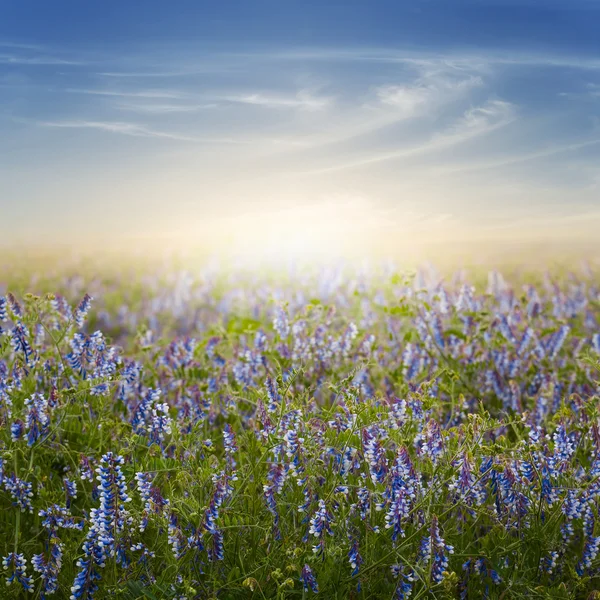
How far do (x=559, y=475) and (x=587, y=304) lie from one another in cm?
463

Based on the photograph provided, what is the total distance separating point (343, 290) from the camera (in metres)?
9.13

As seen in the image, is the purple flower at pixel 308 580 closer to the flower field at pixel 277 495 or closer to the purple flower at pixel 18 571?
the flower field at pixel 277 495

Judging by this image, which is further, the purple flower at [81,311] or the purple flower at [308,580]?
the purple flower at [81,311]

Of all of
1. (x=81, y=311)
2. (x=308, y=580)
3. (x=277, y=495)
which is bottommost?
(x=308, y=580)

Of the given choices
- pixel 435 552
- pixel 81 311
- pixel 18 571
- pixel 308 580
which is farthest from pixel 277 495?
pixel 81 311

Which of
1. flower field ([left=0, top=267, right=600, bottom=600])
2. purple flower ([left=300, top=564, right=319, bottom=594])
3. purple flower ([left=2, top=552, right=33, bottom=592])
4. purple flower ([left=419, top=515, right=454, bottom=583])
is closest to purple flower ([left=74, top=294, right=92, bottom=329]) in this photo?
flower field ([left=0, top=267, right=600, bottom=600])

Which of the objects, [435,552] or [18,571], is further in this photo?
[18,571]

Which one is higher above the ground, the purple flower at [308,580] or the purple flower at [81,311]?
the purple flower at [81,311]

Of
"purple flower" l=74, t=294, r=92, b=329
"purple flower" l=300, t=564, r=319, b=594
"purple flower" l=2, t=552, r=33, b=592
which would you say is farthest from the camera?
"purple flower" l=74, t=294, r=92, b=329

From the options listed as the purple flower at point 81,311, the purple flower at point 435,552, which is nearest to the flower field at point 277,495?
the purple flower at point 435,552

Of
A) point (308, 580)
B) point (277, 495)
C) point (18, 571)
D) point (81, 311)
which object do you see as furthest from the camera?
point (81, 311)

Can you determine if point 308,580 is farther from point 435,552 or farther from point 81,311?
point 81,311

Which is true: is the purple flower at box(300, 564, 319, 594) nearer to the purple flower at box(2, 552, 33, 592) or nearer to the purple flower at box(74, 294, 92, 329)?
the purple flower at box(2, 552, 33, 592)

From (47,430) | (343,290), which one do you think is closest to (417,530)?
(47,430)
